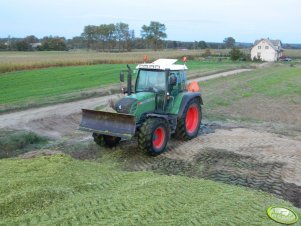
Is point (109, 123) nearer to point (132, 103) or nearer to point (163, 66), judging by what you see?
point (132, 103)

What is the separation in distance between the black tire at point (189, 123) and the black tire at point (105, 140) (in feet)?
5.77

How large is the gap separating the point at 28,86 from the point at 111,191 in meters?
19.1

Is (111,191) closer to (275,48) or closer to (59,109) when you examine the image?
(59,109)

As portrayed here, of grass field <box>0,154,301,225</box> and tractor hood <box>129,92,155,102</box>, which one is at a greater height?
tractor hood <box>129,92,155,102</box>

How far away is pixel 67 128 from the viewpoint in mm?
13578

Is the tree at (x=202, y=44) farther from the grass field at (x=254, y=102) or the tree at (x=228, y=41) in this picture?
the grass field at (x=254, y=102)

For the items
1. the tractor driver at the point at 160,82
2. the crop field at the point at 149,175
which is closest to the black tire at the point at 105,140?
the crop field at the point at 149,175

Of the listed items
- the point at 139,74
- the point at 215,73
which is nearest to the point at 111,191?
the point at 139,74

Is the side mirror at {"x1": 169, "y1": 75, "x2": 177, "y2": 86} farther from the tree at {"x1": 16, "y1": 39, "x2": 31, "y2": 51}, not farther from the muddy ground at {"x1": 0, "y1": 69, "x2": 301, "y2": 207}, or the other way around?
the tree at {"x1": 16, "y1": 39, "x2": 31, "y2": 51}

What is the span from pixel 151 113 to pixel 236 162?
7.81 ft

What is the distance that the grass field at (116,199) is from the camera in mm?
5676

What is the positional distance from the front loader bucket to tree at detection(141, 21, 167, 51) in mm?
89846

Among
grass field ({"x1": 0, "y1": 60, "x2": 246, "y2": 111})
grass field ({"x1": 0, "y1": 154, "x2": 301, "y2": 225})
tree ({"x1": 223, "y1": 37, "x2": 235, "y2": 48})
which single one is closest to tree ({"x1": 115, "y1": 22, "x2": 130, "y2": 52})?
tree ({"x1": 223, "y1": 37, "x2": 235, "y2": 48})

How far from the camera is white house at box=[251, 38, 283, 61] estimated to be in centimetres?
8794
